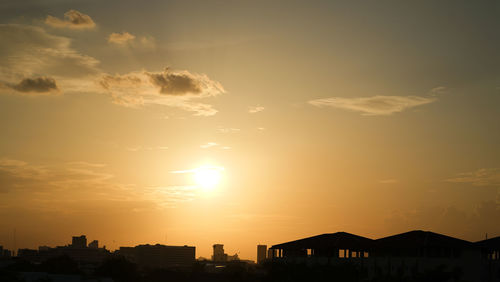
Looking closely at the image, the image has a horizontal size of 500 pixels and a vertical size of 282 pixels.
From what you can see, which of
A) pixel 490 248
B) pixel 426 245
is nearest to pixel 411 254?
pixel 426 245

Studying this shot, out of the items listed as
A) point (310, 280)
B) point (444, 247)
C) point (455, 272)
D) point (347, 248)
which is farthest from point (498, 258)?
point (310, 280)

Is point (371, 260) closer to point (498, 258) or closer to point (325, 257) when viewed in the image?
point (325, 257)

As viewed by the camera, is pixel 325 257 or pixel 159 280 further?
pixel 159 280

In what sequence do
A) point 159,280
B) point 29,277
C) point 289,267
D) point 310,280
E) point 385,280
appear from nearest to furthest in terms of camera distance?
point 385,280, point 310,280, point 289,267, point 29,277, point 159,280

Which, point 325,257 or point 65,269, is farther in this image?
point 65,269

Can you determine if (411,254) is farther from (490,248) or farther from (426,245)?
(490,248)

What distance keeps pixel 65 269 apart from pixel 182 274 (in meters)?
26.6

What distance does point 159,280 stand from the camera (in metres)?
126

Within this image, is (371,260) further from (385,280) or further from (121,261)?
(121,261)

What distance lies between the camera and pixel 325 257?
80688mm

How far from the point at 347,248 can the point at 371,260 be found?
4014 millimetres

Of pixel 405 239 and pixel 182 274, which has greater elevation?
pixel 405 239

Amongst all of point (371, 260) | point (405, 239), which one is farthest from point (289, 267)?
point (405, 239)

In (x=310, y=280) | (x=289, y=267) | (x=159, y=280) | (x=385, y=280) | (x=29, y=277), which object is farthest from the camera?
(x=159, y=280)
